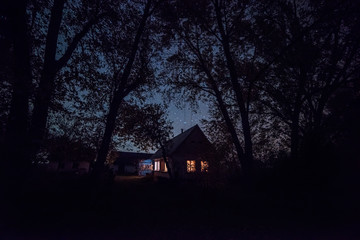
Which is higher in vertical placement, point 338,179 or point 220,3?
point 220,3

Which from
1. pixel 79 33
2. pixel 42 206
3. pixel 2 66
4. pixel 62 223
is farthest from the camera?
pixel 79 33

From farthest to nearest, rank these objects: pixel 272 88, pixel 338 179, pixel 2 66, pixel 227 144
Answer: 1. pixel 227 144
2. pixel 272 88
3. pixel 338 179
4. pixel 2 66

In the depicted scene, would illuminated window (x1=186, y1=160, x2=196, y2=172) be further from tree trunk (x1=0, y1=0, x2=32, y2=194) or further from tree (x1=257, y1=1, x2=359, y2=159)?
tree trunk (x1=0, y1=0, x2=32, y2=194)

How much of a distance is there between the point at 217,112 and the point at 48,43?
10.2m

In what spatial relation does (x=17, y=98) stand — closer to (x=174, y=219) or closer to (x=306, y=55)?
(x=174, y=219)

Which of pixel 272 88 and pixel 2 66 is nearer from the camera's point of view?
pixel 2 66

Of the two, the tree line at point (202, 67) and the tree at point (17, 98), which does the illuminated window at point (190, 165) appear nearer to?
the tree line at point (202, 67)

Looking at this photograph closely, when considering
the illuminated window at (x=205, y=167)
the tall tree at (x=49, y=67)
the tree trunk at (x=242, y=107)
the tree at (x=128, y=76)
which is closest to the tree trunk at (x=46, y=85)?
the tall tree at (x=49, y=67)

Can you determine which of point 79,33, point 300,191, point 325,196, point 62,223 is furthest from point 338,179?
point 79,33

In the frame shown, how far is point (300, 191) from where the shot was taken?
21.6 feet

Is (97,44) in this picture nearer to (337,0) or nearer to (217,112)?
(217,112)

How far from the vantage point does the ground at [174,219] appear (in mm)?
4695

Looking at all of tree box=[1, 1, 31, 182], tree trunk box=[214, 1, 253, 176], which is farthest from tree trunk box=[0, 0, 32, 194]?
tree trunk box=[214, 1, 253, 176]

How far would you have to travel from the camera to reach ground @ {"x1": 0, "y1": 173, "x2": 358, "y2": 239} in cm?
470
